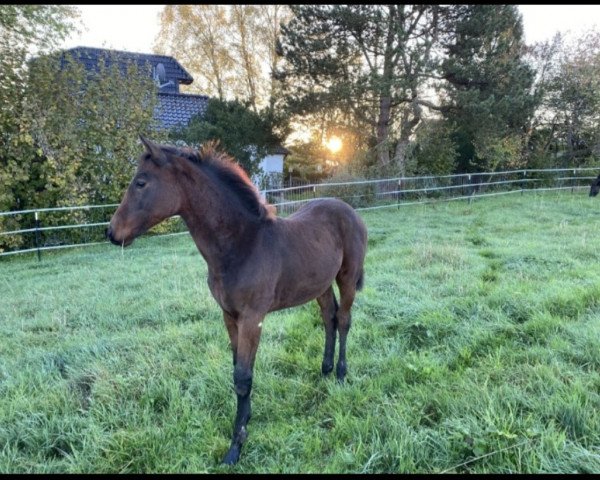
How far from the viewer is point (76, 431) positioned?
86.5 inches

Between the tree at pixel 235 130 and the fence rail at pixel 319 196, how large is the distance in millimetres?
1918

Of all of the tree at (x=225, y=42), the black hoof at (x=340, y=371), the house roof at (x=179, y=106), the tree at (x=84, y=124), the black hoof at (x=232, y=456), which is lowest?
the black hoof at (x=232, y=456)

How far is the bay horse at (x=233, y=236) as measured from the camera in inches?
77.4

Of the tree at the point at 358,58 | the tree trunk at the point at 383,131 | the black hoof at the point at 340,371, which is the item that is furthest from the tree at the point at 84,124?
the tree trunk at the point at 383,131

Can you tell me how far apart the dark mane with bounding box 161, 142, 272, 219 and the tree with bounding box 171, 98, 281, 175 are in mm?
10054

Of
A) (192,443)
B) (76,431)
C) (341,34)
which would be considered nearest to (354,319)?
(192,443)

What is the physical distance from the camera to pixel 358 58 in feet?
43.0

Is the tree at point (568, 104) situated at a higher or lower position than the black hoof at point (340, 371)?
higher

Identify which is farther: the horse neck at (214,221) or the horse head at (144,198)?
the horse neck at (214,221)

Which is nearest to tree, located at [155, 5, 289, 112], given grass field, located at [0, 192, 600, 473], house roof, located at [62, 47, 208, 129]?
house roof, located at [62, 47, 208, 129]

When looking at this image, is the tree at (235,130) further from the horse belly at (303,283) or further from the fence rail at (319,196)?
the horse belly at (303,283)

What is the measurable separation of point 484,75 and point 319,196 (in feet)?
23.5

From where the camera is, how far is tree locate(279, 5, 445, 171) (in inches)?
469

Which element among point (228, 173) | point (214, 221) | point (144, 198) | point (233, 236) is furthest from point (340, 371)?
point (144, 198)
